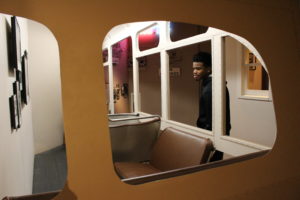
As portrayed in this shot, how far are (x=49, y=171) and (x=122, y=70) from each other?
9.90ft

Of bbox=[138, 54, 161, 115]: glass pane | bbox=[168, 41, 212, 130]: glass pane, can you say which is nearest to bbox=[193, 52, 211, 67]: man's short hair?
bbox=[168, 41, 212, 130]: glass pane

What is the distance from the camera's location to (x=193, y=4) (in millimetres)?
1224

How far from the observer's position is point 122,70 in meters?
6.23

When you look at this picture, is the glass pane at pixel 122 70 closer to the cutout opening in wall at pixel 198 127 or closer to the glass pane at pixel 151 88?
the glass pane at pixel 151 88

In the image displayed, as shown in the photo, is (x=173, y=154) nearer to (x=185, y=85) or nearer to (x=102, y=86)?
(x=102, y=86)

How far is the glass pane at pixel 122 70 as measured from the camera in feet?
20.2

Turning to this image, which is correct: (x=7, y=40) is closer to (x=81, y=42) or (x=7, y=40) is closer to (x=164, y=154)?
(x=81, y=42)

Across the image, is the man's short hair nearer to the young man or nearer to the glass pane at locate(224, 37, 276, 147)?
the young man

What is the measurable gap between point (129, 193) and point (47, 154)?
14.1 feet

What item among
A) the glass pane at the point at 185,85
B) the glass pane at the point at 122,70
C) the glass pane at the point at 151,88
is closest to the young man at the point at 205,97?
the glass pane at the point at 185,85

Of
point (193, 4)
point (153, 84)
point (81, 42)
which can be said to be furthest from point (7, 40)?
point (153, 84)

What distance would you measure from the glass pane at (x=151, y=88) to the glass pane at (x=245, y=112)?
1.96 metres

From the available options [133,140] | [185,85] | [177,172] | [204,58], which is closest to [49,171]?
[133,140]

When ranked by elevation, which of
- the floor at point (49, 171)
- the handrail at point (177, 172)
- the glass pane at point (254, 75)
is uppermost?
the glass pane at point (254, 75)
